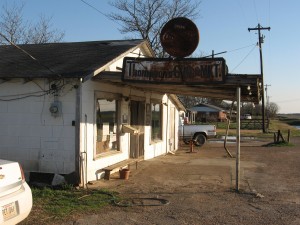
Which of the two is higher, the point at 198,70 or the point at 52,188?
the point at 198,70

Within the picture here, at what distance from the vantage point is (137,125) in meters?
15.0

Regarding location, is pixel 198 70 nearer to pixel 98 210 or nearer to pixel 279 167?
pixel 98 210

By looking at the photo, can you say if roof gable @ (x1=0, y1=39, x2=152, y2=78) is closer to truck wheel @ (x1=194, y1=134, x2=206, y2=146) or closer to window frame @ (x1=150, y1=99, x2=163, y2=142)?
window frame @ (x1=150, y1=99, x2=163, y2=142)

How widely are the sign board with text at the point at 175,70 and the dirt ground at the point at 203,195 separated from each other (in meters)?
2.59

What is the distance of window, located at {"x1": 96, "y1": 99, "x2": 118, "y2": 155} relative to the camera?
1153 cm

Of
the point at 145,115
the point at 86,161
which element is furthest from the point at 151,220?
the point at 145,115

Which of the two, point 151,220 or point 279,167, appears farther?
point 279,167

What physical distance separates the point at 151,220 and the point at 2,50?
944 centimetres

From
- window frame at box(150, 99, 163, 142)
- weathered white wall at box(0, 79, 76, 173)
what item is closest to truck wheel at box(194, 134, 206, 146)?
window frame at box(150, 99, 163, 142)

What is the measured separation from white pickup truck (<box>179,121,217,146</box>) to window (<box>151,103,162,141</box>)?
6964mm

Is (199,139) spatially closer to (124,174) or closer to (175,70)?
(124,174)

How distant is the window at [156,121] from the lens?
55.7 feet

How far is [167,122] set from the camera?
19078mm

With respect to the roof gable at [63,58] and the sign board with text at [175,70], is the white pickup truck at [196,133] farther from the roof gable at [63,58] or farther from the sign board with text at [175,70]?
the sign board with text at [175,70]
